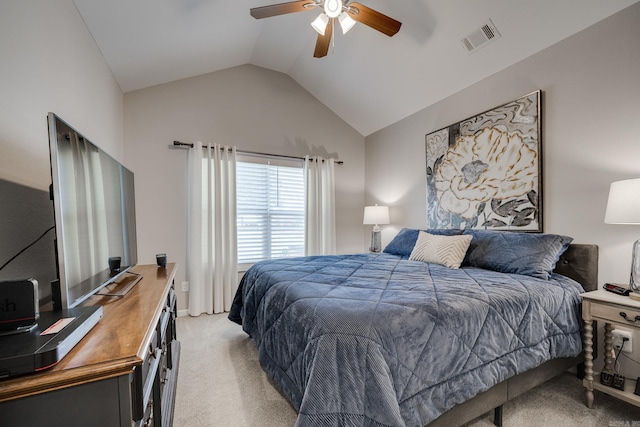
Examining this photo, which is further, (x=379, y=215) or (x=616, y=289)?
(x=379, y=215)

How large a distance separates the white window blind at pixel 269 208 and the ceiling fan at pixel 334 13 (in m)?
1.98

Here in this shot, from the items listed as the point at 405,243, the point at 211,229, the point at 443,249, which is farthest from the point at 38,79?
the point at 405,243

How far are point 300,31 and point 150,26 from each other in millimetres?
1483

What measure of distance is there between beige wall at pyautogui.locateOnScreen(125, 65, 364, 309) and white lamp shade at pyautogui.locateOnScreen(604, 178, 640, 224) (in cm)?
306

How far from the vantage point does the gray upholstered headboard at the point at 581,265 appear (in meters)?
2.00

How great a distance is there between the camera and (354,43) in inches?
119

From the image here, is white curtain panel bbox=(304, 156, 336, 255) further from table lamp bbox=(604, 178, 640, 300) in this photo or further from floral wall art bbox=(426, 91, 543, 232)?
table lamp bbox=(604, 178, 640, 300)

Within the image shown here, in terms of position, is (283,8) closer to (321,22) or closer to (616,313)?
(321,22)

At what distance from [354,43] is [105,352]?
332cm

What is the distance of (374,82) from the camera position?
3410mm

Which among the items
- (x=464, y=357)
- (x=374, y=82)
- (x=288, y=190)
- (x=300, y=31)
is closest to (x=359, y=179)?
(x=288, y=190)

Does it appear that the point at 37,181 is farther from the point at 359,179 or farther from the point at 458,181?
Answer: the point at 359,179

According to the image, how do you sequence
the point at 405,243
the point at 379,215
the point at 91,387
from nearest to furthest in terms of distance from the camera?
1. the point at 91,387
2. the point at 405,243
3. the point at 379,215

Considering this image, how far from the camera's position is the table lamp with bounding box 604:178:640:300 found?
1565 millimetres
